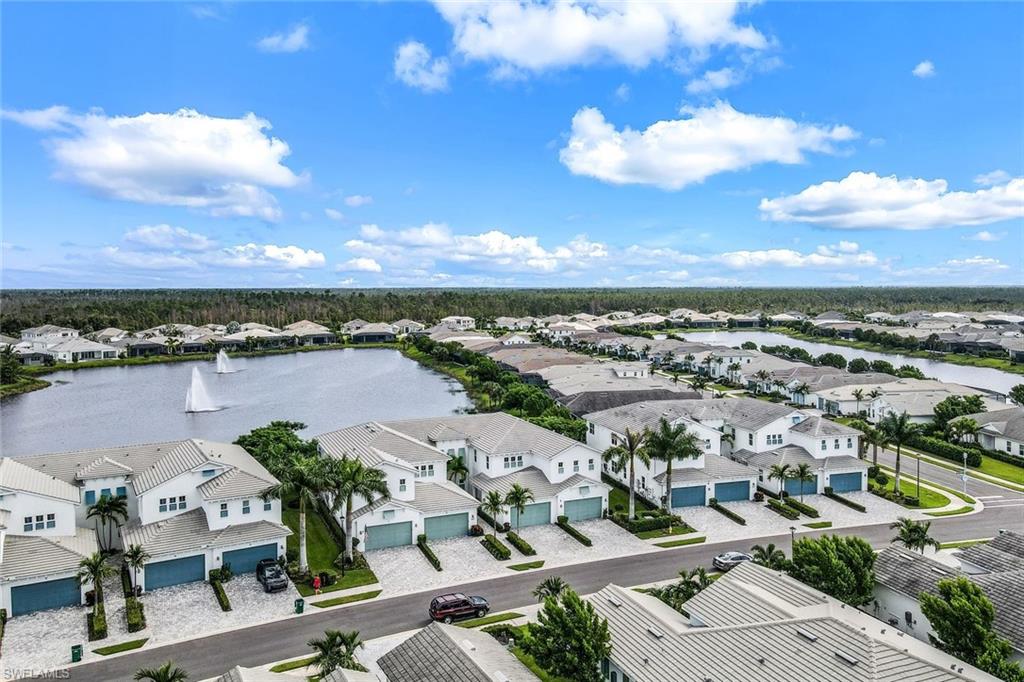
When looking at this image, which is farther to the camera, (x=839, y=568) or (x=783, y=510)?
(x=783, y=510)

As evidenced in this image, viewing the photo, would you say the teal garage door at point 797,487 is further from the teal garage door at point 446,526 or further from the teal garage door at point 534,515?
the teal garage door at point 446,526

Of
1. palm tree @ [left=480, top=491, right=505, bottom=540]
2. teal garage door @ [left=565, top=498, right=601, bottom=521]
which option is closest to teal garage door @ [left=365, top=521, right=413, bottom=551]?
palm tree @ [left=480, top=491, right=505, bottom=540]

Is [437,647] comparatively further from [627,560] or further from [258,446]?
[258,446]

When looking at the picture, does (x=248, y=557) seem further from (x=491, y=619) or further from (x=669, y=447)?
(x=669, y=447)

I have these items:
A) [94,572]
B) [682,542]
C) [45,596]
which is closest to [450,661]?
[94,572]

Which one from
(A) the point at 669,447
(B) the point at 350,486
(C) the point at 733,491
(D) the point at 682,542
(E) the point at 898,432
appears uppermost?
(B) the point at 350,486

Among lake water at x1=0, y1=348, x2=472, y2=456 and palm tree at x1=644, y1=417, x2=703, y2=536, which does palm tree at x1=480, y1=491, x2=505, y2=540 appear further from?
lake water at x1=0, y1=348, x2=472, y2=456

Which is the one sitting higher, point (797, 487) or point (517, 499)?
point (517, 499)
